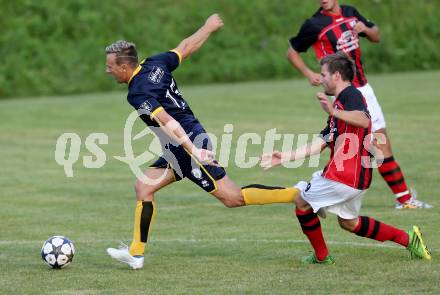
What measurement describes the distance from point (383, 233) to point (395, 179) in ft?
11.4

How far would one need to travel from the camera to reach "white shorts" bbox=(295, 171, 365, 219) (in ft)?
28.7

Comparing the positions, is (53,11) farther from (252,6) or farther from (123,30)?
(252,6)

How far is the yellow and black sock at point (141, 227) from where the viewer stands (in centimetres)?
916

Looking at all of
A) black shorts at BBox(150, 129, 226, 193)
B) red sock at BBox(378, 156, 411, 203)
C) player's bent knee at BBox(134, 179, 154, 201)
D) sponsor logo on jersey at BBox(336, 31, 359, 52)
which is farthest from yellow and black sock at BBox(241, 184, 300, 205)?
sponsor logo on jersey at BBox(336, 31, 359, 52)

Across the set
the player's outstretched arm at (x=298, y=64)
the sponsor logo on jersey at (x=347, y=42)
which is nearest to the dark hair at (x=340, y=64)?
the player's outstretched arm at (x=298, y=64)

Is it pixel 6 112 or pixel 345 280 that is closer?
pixel 345 280

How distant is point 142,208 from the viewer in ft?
30.4

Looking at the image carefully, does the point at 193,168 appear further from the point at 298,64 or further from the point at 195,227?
the point at 298,64

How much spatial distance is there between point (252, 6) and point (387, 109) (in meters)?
9.52

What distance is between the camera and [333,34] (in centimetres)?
1289

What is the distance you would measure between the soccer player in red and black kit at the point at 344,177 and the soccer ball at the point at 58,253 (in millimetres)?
2035

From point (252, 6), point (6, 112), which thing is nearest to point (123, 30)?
point (252, 6)

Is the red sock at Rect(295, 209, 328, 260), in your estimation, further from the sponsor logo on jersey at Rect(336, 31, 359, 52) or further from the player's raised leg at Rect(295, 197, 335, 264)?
the sponsor logo on jersey at Rect(336, 31, 359, 52)

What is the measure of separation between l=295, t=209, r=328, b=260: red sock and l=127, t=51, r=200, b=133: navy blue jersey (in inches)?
49.5
